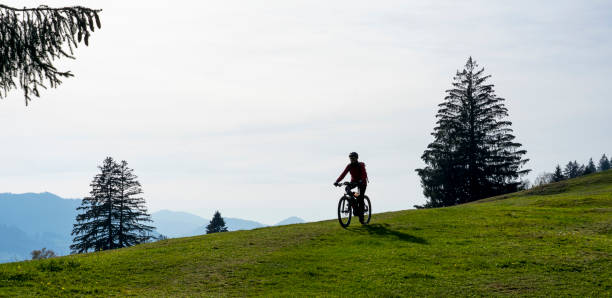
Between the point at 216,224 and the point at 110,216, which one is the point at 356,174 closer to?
the point at 110,216

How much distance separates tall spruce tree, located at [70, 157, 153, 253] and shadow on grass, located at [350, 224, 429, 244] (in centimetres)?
4110

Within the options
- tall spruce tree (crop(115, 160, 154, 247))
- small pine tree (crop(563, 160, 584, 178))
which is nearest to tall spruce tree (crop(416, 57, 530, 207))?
tall spruce tree (crop(115, 160, 154, 247))

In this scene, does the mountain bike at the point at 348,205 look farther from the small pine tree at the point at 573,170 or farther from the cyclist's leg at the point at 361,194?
the small pine tree at the point at 573,170

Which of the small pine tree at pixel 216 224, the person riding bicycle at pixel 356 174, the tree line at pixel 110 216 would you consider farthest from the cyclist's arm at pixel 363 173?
the small pine tree at pixel 216 224

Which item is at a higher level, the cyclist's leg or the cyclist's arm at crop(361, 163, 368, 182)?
the cyclist's arm at crop(361, 163, 368, 182)

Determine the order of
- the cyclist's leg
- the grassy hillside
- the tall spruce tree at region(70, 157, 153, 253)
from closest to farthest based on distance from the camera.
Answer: the grassy hillside < the cyclist's leg < the tall spruce tree at region(70, 157, 153, 253)

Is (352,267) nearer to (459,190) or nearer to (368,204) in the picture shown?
(368,204)

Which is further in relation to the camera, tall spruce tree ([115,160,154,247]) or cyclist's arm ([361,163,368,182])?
tall spruce tree ([115,160,154,247])

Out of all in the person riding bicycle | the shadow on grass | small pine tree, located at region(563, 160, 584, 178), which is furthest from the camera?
small pine tree, located at region(563, 160, 584, 178)

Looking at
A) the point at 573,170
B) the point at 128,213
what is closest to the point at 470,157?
the point at 128,213

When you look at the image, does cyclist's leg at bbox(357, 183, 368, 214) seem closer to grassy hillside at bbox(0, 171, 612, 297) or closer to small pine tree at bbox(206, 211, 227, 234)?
grassy hillside at bbox(0, 171, 612, 297)

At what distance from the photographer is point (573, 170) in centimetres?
16000

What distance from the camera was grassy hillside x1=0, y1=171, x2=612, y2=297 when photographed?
1349cm

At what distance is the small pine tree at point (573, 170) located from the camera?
156 meters
